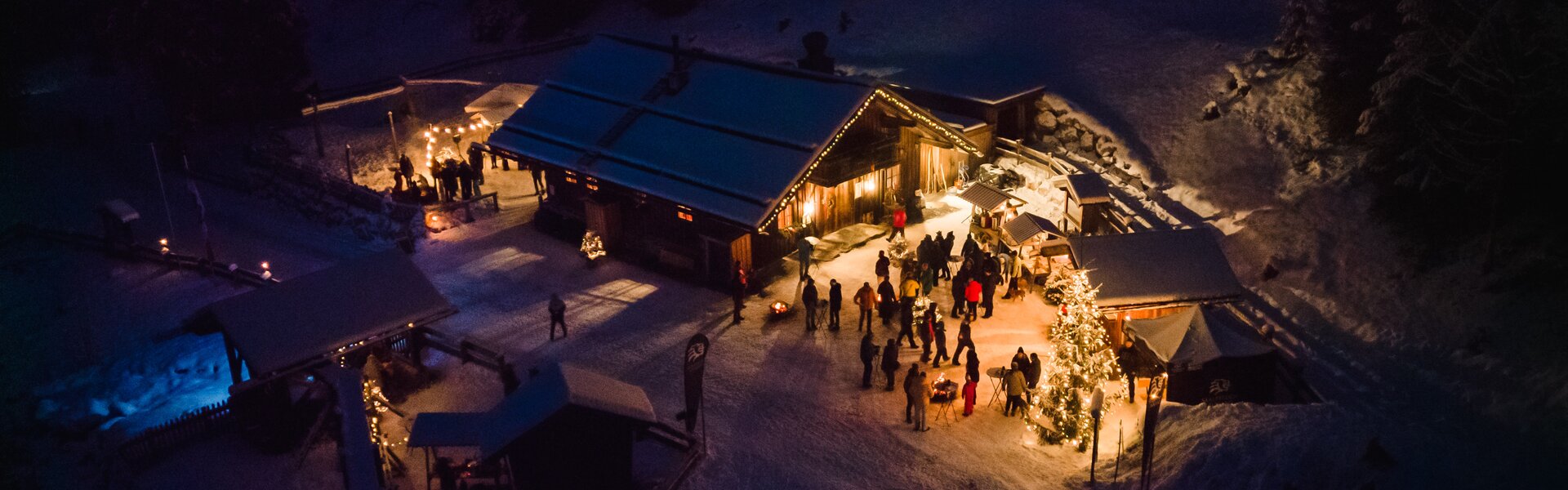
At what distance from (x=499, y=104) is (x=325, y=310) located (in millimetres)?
18509

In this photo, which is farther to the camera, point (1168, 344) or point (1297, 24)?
point (1297, 24)

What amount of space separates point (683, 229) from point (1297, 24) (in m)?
19.5

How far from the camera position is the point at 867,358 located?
21.2 metres

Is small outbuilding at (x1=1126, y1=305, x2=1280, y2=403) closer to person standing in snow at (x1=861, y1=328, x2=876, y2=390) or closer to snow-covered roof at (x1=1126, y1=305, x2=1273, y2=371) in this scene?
snow-covered roof at (x1=1126, y1=305, x2=1273, y2=371)

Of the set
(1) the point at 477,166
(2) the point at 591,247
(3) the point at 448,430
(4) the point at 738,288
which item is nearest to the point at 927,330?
(4) the point at 738,288

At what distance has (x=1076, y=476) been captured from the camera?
18.5m

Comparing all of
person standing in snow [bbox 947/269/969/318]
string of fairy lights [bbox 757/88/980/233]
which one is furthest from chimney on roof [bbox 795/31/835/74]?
person standing in snow [bbox 947/269/969/318]

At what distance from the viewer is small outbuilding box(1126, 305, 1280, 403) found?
773 inches

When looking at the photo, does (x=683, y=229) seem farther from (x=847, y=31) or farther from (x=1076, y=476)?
(x=847, y=31)

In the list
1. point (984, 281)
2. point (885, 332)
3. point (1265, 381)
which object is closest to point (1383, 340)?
point (1265, 381)

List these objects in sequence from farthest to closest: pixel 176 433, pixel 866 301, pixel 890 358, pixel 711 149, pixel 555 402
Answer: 1. pixel 711 149
2. pixel 866 301
3. pixel 890 358
4. pixel 176 433
5. pixel 555 402

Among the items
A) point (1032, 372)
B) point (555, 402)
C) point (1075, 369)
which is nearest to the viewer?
point (555, 402)

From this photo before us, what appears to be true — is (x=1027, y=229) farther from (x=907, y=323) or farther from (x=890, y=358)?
(x=890, y=358)

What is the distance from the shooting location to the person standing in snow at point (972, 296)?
23.9 metres
